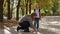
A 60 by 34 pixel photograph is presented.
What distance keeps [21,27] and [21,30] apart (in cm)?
75

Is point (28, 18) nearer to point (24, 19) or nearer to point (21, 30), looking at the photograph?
point (24, 19)

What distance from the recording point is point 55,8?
65250 millimetres

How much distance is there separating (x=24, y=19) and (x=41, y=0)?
21.1 metres

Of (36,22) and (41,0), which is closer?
(36,22)

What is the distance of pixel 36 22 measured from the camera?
14719 millimetres

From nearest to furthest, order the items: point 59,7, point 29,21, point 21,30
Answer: point 29,21, point 21,30, point 59,7

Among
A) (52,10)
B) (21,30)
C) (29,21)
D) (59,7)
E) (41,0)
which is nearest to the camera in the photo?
(29,21)

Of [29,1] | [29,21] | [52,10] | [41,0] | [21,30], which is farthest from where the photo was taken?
[52,10]

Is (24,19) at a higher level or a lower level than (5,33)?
higher

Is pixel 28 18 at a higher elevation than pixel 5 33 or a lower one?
higher

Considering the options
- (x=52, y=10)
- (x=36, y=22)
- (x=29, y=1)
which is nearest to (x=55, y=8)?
(x=52, y=10)

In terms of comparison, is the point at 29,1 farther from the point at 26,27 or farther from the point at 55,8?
the point at 55,8

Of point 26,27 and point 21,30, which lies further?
point 21,30

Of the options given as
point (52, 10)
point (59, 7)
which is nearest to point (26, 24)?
point (52, 10)
